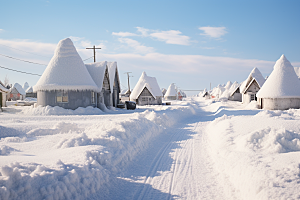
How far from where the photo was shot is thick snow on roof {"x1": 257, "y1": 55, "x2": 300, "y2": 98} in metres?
22.5

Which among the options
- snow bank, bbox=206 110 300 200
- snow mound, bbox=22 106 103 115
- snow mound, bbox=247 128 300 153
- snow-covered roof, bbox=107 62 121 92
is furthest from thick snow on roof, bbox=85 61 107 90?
snow mound, bbox=247 128 300 153

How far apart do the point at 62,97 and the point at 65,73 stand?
8.30 ft

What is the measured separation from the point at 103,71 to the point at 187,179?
21910 mm

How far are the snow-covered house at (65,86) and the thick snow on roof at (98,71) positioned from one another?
2.36 m

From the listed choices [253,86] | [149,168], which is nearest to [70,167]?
[149,168]

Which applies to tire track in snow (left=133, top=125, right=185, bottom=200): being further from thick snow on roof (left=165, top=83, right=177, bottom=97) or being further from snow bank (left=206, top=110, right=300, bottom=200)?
thick snow on roof (left=165, top=83, right=177, bottom=97)

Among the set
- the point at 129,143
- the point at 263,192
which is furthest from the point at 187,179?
the point at 129,143

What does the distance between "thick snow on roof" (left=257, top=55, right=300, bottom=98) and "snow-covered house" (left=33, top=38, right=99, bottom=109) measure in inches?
775

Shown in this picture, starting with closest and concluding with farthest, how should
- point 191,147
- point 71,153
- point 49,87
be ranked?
point 71,153 → point 191,147 → point 49,87

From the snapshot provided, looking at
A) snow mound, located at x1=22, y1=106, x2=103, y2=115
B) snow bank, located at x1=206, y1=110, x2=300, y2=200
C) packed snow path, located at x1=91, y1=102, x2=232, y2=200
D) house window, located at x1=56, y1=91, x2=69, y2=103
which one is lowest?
packed snow path, located at x1=91, y1=102, x2=232, y2=200

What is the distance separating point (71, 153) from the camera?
18.8 ft

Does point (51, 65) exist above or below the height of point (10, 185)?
above

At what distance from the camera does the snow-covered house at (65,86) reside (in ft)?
68.5

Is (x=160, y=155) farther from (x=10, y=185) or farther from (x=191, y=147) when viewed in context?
(x=10, y=185)
